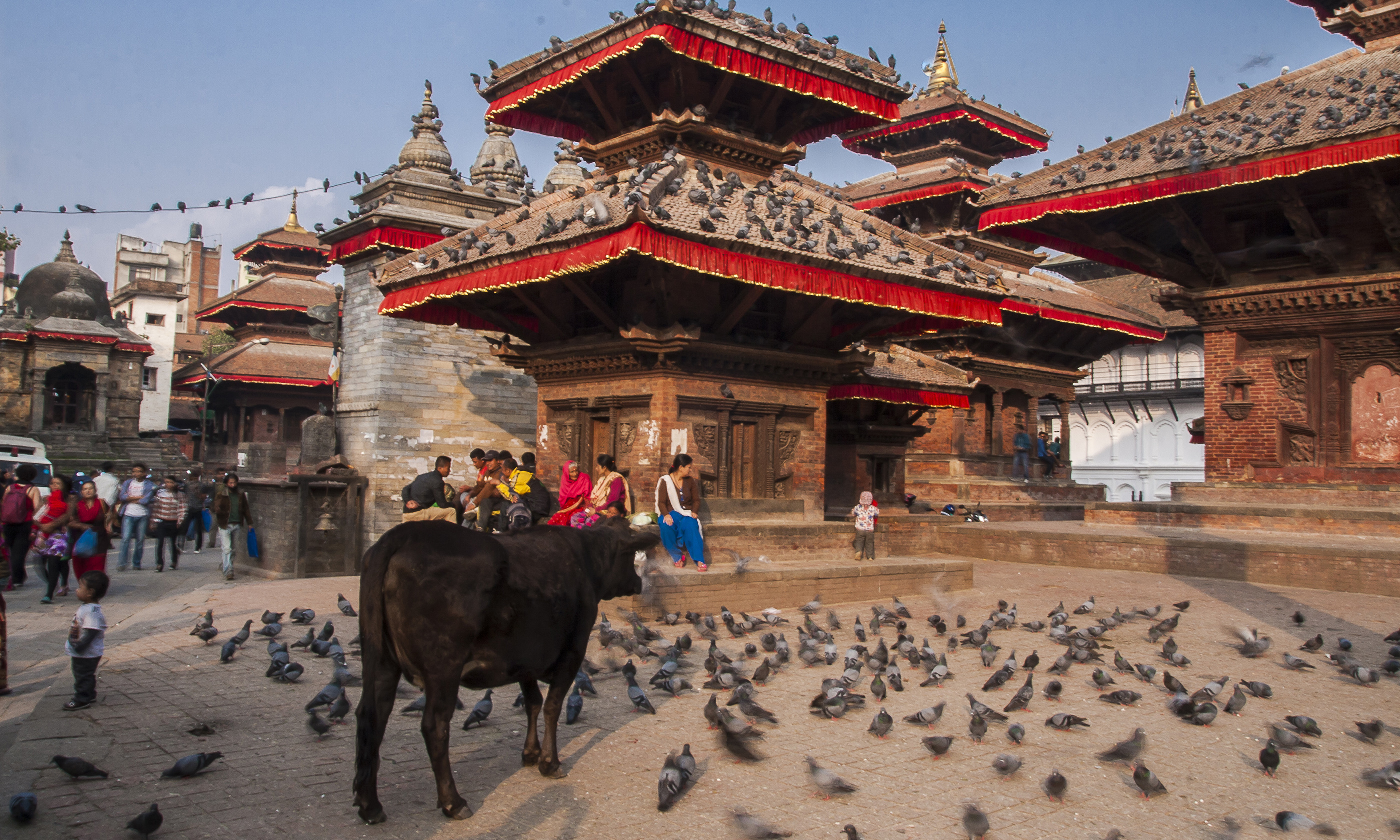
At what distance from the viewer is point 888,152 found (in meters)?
29.6

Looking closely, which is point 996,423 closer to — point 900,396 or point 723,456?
point 900,396

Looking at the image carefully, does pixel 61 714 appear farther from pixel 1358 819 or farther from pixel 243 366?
pixel 243 366

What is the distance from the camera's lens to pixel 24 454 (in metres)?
26.2

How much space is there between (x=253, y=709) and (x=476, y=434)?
15408 millimetres

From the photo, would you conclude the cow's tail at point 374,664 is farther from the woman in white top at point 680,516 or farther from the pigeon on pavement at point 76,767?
the woman in white top at point 680,516

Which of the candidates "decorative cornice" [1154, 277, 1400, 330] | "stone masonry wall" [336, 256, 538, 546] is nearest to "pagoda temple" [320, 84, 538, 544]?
"stone masonry wall" [336, 256, 538, 546]

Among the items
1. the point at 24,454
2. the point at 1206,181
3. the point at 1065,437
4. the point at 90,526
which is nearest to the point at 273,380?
the point at 24,454

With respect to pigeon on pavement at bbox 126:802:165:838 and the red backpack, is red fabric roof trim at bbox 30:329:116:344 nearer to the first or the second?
the red backpack

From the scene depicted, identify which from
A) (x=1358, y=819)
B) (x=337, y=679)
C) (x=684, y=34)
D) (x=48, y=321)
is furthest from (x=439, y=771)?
(x=48, y=321)

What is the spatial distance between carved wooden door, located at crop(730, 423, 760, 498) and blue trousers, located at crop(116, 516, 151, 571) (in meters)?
11.2

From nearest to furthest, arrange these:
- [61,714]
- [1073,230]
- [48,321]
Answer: [61,714], [1073,230], [48,321]

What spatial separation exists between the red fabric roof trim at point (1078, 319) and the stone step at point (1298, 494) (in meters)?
6.98

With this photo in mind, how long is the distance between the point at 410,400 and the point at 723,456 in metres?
10.4

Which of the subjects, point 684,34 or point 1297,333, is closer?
point 684,34
